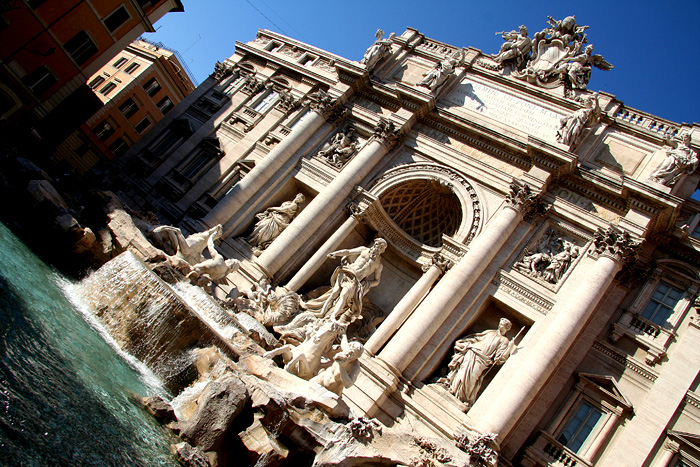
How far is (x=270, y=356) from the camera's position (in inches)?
484

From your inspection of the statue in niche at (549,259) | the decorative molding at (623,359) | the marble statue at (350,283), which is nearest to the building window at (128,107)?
the marble statue at (350,283)

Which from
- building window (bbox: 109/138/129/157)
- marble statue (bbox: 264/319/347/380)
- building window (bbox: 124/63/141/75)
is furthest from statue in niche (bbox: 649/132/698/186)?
building window (bbox: 124/63/141/75)

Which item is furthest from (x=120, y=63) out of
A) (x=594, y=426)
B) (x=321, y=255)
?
(x=594, y=426)

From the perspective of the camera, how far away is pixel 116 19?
25469 millimetres

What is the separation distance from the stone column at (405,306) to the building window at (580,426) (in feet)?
19.1

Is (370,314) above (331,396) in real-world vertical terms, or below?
above

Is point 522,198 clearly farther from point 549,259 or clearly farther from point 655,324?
point 655,324

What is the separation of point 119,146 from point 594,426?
36.4 m

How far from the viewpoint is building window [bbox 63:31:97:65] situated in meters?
24.1

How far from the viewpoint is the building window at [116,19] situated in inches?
988

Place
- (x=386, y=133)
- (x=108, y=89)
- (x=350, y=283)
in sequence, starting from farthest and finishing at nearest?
(x=108, y=89), (x=386, y=133), (x=350, y=283)

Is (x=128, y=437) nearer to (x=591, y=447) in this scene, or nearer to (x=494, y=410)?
(x=494, y=410)

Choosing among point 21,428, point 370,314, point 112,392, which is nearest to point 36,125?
point 370,314

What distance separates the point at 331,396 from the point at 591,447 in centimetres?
860
